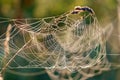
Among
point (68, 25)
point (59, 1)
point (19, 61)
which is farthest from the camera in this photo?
point (59, 1)

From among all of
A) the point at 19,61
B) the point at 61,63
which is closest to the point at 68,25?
the point at 61,63

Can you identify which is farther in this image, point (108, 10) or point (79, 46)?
point (108, 10)

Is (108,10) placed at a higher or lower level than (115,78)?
higher

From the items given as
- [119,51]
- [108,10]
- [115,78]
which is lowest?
[115,78]

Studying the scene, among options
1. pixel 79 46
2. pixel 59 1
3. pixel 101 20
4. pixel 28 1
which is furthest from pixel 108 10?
pixel 79 46

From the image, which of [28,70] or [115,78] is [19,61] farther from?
[115,78]

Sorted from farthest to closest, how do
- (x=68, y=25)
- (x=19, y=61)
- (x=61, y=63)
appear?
1. (x=19, y=61)
2. (x=61, y=63)
3. (x=68, y=25)
